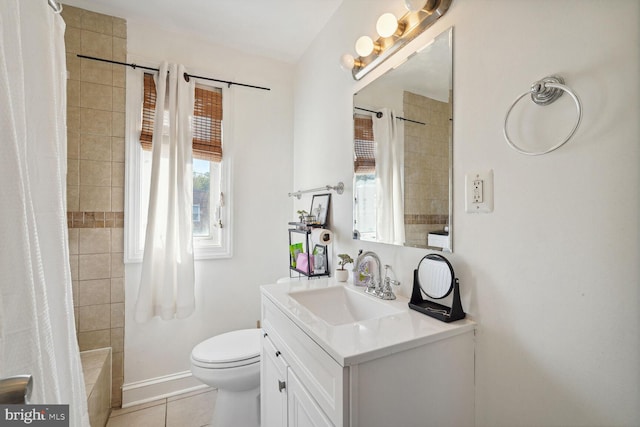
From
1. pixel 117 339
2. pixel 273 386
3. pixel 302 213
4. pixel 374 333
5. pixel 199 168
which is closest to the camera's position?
pixel 374 333

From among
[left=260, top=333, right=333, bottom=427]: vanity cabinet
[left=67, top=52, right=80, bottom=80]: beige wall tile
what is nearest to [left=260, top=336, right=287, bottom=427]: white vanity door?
[left=260, top=333, right=333, bottom=427]: vanity cabinet

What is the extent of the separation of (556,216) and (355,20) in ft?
4.66

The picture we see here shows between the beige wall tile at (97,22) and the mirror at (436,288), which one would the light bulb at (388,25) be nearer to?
the mirror at (436,288)

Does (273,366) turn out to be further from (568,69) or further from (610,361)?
(568,69)

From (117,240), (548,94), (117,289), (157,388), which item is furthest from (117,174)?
(548,94)

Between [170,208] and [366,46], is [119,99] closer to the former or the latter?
[170,208]

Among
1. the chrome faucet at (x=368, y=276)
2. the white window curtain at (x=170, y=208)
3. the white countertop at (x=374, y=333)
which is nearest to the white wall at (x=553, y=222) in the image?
the white countertop at (x=374, y=333)

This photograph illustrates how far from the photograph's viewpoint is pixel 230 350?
63.3 inches

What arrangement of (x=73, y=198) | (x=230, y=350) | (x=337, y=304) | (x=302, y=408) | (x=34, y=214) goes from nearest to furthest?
1. (x=34, y=214)
2. (x=302, y=408)
3. (x=337, y=304)
4. (x=230, y=350)
5. (x=73, y=198)

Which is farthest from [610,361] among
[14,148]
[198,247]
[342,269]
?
[198,247]

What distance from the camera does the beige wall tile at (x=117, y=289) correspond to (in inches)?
72.1

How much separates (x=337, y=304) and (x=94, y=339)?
63.9 inches

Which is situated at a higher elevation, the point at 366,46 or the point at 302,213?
the point at 366,46

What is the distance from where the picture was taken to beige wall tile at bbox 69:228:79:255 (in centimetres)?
172
